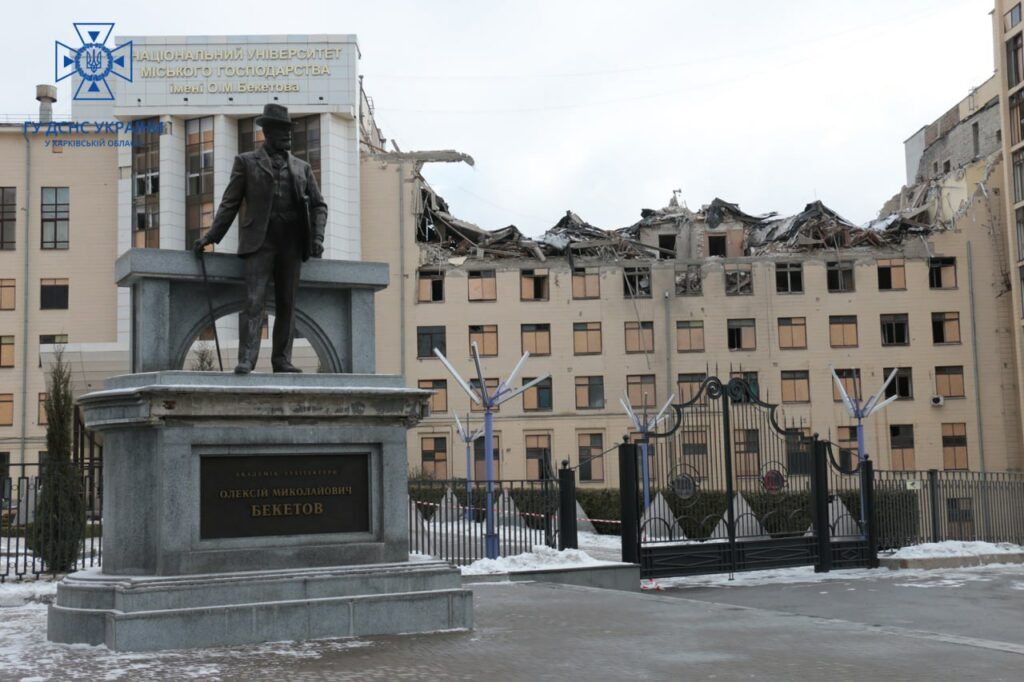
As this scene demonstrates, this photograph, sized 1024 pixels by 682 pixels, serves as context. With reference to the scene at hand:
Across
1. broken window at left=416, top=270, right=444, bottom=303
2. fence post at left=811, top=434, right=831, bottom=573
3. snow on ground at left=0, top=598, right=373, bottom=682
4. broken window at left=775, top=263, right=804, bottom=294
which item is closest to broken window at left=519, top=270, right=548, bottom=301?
→ broken window at left=416, top=270, right=444, bottom=303

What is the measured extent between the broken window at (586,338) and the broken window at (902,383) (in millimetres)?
14291

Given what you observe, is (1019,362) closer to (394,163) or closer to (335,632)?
(394,163)

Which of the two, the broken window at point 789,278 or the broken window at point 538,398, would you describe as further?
the broken window at point 789,278

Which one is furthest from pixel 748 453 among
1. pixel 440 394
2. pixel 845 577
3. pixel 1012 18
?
pixel 1012 18

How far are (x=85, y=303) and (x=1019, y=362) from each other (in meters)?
45.3

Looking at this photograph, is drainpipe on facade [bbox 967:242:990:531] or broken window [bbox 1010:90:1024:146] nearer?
broken window [bbox 1010:90:1024:146]

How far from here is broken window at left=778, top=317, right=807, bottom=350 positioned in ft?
195

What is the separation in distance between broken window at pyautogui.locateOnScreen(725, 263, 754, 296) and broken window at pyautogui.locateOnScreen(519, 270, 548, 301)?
9131 millimetres

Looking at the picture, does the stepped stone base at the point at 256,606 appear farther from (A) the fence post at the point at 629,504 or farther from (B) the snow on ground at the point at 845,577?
(B) the snow on ground at the point at 845,577

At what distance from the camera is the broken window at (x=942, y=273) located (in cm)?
5978

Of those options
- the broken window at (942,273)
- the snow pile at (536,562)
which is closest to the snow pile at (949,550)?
the snow pile at (536,562)

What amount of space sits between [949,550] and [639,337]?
34944 millimetres

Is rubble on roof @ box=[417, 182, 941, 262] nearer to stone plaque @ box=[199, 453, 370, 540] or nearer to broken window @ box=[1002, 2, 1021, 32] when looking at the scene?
broken window @ box=[1002, 2, 1021, 32]

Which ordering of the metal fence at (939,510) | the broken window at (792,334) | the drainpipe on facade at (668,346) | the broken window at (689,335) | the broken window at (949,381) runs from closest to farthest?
the metal fence at (939,510)
the broken window at (949,381)
the drainpipe on facade at (668,346)
the broken window at (689,335)
the broken window at (792,334)
